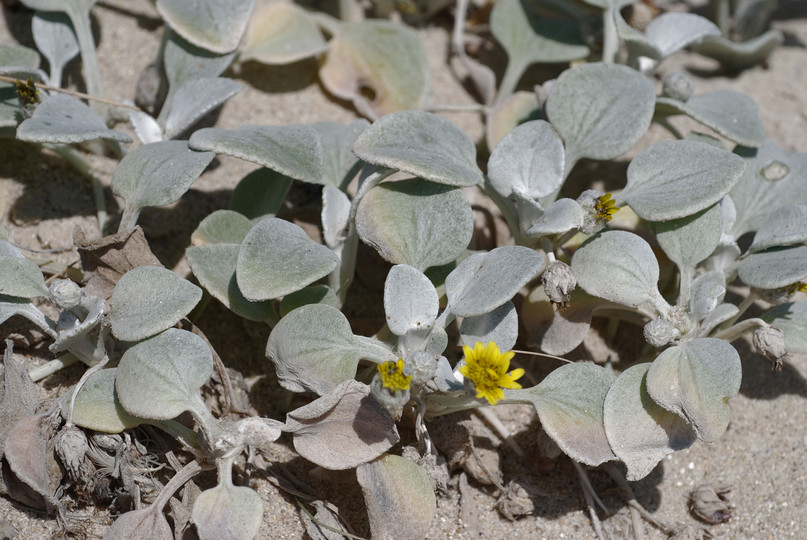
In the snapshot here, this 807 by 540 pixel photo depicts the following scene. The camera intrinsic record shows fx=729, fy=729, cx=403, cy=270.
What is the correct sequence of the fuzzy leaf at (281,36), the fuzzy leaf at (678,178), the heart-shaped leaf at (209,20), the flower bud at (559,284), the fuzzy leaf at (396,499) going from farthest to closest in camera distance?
the fuzzy leaf at (281,36) < the heart-shaped leaf at (209,20) < the fuzzy leaf at (678,178) < the flower bud at (559,284) < the fuzzy leaf at (396,499)

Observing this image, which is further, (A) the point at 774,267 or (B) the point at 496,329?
(A) the point at 774,267

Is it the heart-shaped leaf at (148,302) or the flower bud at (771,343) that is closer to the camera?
the heart-shaped leaf at (148,302)

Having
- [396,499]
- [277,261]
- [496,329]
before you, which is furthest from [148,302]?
[496,329]

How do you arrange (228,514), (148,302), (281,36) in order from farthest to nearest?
1. (281,36)
2. (148,302)
3. (228,514)

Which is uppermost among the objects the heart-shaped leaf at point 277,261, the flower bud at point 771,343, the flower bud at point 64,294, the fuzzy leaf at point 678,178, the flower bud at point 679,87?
the flower bud at point 679,87

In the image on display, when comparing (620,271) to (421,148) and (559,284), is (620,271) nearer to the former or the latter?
(559,284)

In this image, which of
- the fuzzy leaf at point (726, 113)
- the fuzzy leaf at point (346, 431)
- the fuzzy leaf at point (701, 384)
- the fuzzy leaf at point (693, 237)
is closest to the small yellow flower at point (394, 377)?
the fuzzy leaf at point (346, 431)

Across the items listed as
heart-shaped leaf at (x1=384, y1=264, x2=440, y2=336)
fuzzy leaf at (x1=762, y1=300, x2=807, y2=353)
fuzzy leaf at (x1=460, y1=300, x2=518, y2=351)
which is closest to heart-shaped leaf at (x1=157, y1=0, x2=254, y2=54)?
heart-shaped leaf at (x1=384, y1=264, x2=440, y2=336)

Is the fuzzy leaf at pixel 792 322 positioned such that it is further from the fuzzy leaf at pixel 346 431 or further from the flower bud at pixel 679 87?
the fuzzy leaf at pixel 346 431
